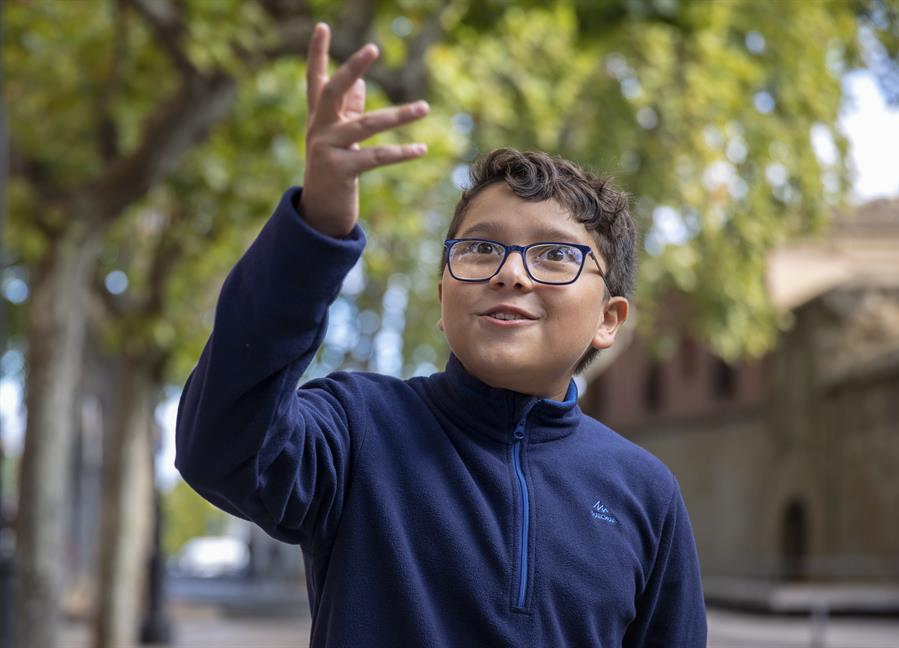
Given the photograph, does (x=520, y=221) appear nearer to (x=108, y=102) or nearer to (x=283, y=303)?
(x=283, y=303)

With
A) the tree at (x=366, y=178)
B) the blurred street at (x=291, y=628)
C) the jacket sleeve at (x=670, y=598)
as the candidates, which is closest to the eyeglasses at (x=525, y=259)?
the jacket sleeve at (x=670, y=598)

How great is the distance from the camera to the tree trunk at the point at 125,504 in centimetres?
1305

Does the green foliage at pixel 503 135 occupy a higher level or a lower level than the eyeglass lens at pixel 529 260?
higher

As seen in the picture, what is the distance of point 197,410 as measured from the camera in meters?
1.89

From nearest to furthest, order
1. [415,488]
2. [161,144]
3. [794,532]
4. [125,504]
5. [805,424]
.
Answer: [415,488] → [161,144] → [125,504] → [805,424] → [794,532]

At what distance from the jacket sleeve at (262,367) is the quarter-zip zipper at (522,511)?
1.16ft

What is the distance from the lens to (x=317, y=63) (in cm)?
189

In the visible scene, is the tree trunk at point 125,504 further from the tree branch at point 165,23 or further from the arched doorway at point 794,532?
the arched doorway at point 794,532

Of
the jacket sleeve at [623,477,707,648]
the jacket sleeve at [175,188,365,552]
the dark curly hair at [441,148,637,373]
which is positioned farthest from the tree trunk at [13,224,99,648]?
the jacket sleeve at [175,188,365,552]

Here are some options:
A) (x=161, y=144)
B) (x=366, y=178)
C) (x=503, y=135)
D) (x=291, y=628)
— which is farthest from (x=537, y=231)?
(x=291, y=628)

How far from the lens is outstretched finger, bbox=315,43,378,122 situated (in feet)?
5.82

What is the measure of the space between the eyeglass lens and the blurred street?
42.0 ft

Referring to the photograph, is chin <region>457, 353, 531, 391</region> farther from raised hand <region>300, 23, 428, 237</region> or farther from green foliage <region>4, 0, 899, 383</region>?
green foliage <region>4, 0, 899, 383</region>

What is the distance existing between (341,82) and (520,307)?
500 millimetres
